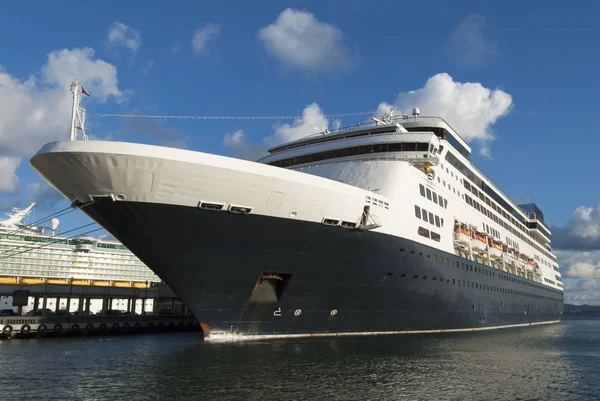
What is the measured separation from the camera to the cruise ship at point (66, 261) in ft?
215

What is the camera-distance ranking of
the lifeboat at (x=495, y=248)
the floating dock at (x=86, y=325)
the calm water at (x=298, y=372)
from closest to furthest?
1. the calm water at (x=298, y=372)
2. the floating dock at (x=86, y=325)
3. the lifeboat at (x=495, y=248)

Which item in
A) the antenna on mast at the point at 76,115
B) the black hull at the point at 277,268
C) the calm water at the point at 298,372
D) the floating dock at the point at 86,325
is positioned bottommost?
the calm water at the point at 298,372

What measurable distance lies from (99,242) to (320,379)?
72773 millimetres

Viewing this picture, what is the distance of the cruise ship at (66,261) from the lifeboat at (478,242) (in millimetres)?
48661

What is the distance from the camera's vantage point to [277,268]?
18.8 meters

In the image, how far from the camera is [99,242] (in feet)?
257

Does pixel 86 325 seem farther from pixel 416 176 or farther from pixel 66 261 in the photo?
pixel 66 261

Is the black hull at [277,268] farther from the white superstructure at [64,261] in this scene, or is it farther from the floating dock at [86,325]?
the white superstructure at [64,261]

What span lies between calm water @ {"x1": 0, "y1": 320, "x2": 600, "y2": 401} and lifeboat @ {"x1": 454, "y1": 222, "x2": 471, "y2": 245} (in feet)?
26.9

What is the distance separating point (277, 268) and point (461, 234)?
14992 millimetres

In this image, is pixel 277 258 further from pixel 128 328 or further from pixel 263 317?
pixel 128 328

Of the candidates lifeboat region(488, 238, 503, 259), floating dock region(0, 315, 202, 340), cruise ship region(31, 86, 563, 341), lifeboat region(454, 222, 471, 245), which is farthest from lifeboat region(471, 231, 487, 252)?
floating dock region(0, 315, 202, 340)

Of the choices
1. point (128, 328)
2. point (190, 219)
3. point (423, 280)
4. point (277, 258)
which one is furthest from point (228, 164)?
point (128, 328)

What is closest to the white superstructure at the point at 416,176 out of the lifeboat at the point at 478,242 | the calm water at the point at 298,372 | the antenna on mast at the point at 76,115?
the lifeboat at the point at 478,242
